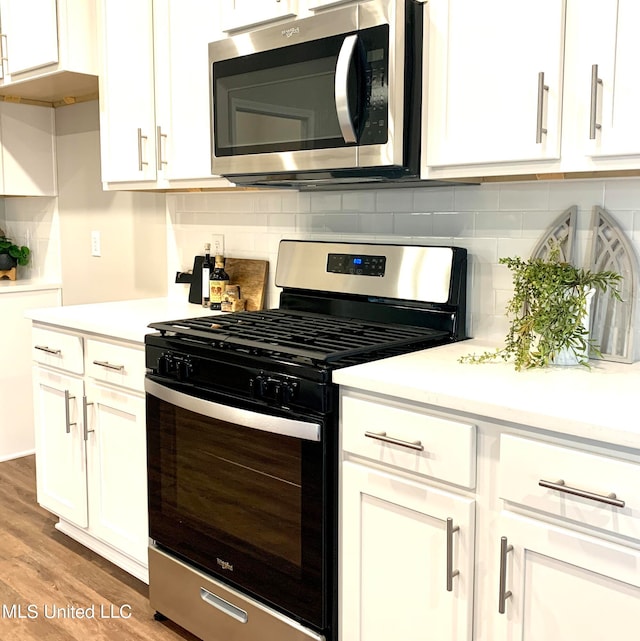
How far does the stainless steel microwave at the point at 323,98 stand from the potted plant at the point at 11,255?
2114mm

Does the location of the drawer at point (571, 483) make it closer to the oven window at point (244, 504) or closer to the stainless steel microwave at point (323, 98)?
the oven window at point (244, 504)

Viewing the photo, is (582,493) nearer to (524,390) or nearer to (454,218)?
(524,390)

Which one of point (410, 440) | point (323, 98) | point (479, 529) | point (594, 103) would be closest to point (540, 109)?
point (594, 103)

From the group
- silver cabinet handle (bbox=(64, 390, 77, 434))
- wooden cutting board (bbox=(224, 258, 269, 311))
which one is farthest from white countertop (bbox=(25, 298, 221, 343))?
silver cabinet handle (bbox=(64, 390, 77, 434))

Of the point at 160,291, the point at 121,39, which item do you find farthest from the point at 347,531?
the point at 121,39

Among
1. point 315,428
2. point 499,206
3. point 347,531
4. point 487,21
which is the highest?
point 487,21

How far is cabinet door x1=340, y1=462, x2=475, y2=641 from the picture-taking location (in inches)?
61.1

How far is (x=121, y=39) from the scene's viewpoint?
269 cm

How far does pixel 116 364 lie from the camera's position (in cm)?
241

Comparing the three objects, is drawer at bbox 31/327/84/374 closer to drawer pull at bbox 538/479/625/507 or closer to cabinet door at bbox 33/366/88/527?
cabinet door at bbox 33/366/88/527

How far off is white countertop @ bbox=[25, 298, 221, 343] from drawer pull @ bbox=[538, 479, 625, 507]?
4.45 feet

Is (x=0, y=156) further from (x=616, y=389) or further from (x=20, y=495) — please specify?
(x=616, y=389)

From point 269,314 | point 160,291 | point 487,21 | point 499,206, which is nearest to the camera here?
point 487,21

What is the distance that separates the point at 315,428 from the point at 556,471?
58cm
